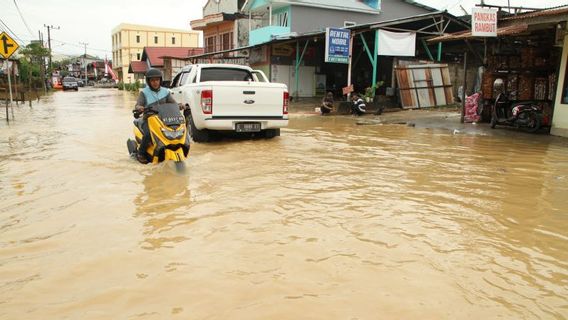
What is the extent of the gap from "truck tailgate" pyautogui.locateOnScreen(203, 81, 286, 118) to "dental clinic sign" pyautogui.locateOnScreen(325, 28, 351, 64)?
8.98m

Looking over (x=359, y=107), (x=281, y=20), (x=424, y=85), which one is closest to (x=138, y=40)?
(x=281, y=20)

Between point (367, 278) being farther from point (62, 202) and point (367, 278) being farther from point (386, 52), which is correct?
point (386, 52)

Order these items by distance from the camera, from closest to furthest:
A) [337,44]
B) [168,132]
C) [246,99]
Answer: [168,132] → [246,99] → [337,44]

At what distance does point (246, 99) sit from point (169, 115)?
3.06 metres

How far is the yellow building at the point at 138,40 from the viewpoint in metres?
71.5

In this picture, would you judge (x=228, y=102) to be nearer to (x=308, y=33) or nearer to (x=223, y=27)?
(x=308, y=33)

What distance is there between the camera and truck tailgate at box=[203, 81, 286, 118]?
9.07 metres

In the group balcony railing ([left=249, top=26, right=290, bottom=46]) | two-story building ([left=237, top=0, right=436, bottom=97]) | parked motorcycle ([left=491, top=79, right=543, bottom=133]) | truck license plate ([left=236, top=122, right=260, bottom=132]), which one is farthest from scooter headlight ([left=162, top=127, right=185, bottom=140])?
balcony railing ([left=249, top=26, right=290, bottom=46])

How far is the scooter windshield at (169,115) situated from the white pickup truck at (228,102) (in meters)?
2.15

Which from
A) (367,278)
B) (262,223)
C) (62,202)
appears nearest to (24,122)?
(62,202)

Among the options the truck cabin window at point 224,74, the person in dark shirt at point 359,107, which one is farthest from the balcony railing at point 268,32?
the truck cabin window at point 224,74

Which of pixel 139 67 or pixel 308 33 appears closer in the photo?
pixel 308 33

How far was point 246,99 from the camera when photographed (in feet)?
30.6

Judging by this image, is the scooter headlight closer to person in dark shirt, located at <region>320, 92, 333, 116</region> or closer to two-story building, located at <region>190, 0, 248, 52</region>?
person in dark shirt, located at <region>320, 92, 333, 116</region>
